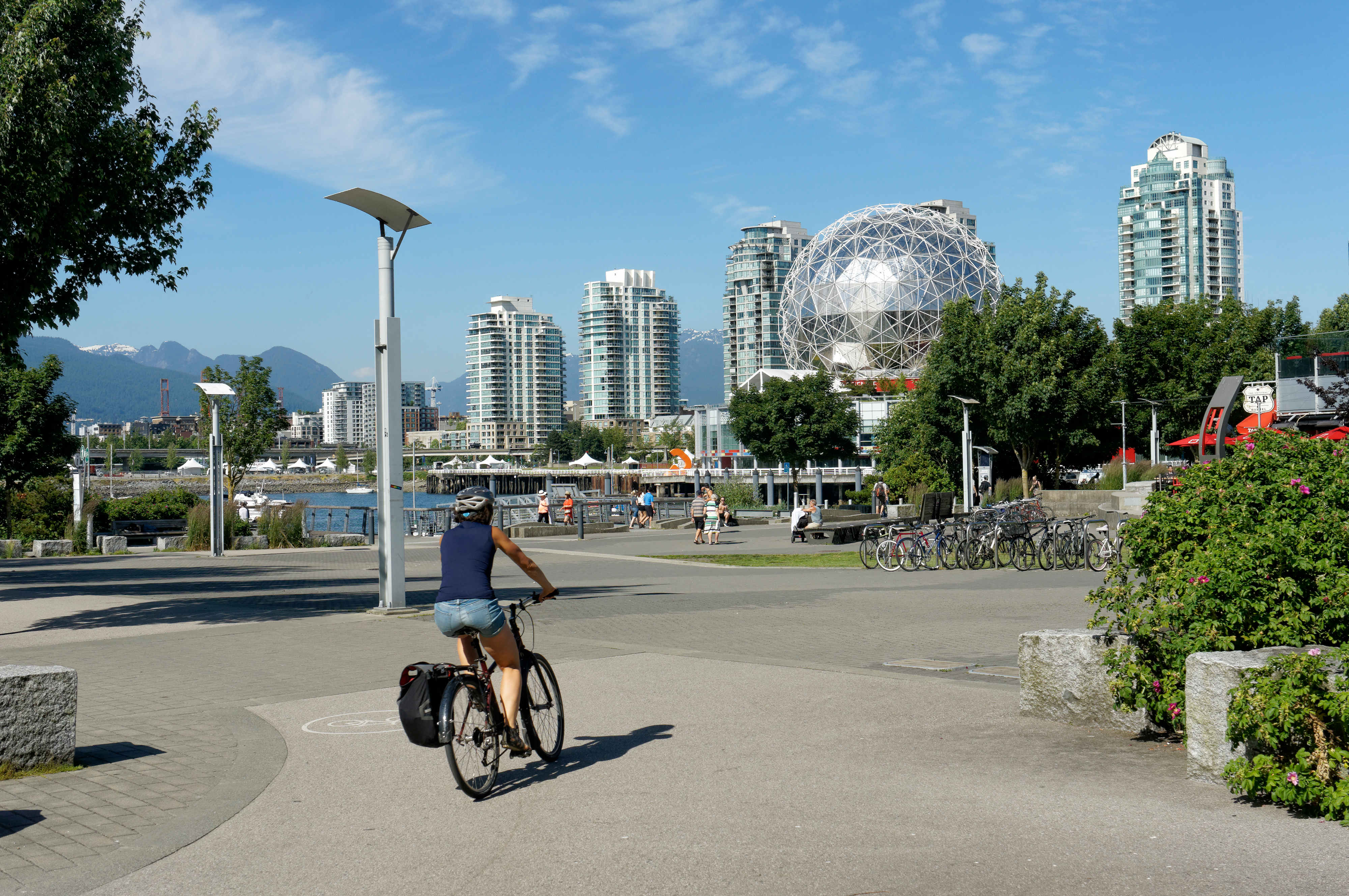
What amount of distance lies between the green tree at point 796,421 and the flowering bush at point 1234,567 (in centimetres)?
4781

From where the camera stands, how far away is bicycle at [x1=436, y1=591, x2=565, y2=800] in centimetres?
545

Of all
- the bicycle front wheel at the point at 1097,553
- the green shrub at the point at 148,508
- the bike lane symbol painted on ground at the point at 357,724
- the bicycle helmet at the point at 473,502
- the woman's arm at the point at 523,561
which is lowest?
the bike lane symbol painted on ground at the point at 357,724

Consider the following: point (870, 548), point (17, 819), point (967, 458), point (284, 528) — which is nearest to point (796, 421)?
point (967, 458)

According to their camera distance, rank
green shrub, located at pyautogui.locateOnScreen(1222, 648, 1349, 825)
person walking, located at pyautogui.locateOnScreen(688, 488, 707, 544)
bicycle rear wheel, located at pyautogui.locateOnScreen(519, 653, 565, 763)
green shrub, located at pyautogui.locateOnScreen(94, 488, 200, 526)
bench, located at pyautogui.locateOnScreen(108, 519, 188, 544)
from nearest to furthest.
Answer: green shrub, located at pyautogui.locateOnScreen(1222, 648, 1349, 825)
bicycle rear wheel, located at pyautogui.locateOnScreen(519, 653, 565, 763)
person walking, located at pyautogui.locateOnScreen(688, 488, 707, 544)
bench, located at pyautogui.locateOnScreen(108, 519, 188, 544)
green shrub, located at pyautogui.locateOnScreen(94, 488, 200, 526)

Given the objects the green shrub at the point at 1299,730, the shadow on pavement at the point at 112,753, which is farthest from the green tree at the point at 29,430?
the green shrub at the point at 1299,730

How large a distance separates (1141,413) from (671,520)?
25.4 m

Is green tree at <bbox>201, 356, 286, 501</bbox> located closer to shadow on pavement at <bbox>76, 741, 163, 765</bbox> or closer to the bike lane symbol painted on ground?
the bike lane symbol painted on ground

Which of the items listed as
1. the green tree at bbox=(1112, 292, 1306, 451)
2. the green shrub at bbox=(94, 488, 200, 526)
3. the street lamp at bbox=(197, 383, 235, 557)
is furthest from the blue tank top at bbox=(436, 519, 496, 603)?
the green tree at bbox=(1112, 292, 1306, 451)

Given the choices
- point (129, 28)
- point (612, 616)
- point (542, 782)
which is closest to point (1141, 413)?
point (612, 616)

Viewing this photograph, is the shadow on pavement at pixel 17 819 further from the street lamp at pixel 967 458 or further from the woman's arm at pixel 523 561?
the street lamp at pixel 967 458

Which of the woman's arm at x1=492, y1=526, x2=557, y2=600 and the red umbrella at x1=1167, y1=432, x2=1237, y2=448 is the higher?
the red umbrella at x1=1167, y1=432, x2=1237, y2=448

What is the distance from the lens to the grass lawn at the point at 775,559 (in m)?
22.0

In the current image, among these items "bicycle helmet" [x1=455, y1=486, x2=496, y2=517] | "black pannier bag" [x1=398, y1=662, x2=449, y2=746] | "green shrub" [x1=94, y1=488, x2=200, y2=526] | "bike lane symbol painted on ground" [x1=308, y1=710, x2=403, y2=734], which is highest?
"bicycle helmet" [x1=455, y1=486, x2=496, y2=517]

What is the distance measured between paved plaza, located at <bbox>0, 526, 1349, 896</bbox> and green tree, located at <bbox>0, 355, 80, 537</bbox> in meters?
Result: 20.7
